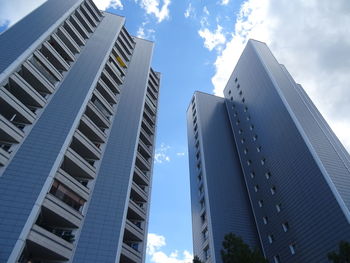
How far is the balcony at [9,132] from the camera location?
65.5 feet

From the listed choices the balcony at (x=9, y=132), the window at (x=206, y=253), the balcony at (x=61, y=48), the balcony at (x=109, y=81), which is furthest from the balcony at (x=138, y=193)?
the balcony at (x=61, y=48)

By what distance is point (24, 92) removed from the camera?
23484 millimetres

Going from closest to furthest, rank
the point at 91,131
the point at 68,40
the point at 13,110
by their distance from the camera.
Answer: the point at 13,110
the point at 91,131
the point at 68,40

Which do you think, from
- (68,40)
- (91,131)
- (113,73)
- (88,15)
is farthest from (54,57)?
(88,15)

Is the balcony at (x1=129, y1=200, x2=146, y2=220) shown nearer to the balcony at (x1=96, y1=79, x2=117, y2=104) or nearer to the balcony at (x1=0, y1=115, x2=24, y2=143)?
the balcony at (x1=0, y1=115, x2=24, y2=143)

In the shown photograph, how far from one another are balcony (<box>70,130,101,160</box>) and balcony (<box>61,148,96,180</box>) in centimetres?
150

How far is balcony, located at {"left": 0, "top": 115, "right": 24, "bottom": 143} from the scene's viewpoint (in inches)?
786

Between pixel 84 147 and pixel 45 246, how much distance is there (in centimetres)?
989

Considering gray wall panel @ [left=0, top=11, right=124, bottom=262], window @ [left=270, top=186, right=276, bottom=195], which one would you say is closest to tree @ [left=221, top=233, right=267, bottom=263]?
gray wall panel @ [left=0, top=11, right=124, bottom=262]

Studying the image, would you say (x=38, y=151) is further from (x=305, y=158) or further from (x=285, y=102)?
(x=285, y=102)

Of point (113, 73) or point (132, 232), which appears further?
point (113, 73)

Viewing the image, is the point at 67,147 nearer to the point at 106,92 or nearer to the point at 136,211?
the point at 136,211

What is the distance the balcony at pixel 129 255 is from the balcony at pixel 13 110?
516 inches

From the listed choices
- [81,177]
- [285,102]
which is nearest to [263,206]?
[285,102]
